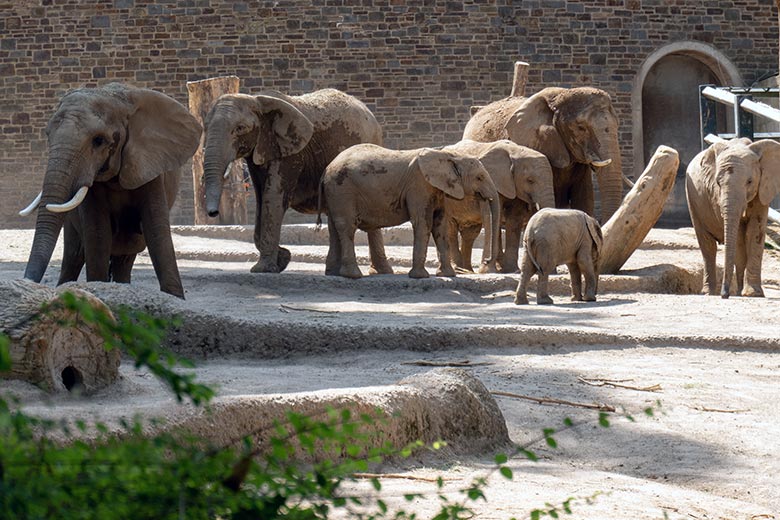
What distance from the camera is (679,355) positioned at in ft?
28.2

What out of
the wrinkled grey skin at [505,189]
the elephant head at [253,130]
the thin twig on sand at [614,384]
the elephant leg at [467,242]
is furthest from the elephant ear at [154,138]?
the elephant leg at [467,242]

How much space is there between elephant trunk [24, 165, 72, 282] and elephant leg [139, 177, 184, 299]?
60 cm

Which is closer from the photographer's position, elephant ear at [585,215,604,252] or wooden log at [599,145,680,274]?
elephant ear at [585,215,604,252]

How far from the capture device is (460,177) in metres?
13.2

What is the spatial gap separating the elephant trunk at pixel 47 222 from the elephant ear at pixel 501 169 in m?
5.53

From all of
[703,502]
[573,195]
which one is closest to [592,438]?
[703,502]

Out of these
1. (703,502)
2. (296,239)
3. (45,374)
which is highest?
(45,374)

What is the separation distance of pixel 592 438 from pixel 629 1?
2030 centimetres

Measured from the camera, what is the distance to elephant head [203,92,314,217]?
13.2m

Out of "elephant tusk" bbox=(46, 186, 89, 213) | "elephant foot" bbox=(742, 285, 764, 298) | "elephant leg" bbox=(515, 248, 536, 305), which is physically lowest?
"elephant foot" bbox=(742, 285, 764, 298)

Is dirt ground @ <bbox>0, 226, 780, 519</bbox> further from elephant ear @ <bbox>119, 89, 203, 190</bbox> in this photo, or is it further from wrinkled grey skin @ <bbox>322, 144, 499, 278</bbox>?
elephant ear @ <bbox>119, 89, 203, 190</bbox>

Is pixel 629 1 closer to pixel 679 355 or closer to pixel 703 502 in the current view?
pixel 679 355

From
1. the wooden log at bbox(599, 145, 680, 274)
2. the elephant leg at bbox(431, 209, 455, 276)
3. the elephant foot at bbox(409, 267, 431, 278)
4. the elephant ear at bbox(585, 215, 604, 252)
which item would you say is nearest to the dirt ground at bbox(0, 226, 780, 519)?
the elephant foot at bbox(409, 267, 431, 278)

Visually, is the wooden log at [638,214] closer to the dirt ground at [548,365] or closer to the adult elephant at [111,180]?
the dirt ground at [548,365]
